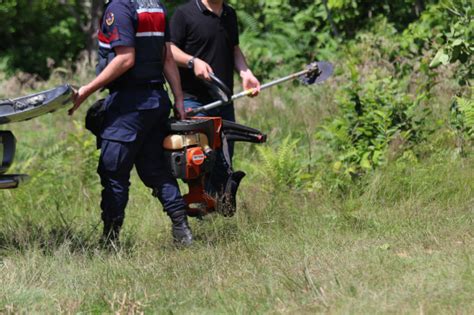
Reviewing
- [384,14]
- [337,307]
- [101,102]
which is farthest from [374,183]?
[384,14]

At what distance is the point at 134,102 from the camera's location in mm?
6812

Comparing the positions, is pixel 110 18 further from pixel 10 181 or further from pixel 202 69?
pixel 10 181

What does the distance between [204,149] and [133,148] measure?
1.70 ft

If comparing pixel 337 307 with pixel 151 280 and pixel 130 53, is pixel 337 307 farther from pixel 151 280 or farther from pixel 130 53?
pixel 130 53

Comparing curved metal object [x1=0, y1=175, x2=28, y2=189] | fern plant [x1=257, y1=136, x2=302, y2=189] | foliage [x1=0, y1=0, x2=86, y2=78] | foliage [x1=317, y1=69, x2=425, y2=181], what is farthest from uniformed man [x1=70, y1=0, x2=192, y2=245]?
foliage [x1=0, y1=0, x2=86, y2=78]

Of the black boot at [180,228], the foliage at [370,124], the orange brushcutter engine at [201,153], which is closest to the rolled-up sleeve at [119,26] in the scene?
the orange brushcutter engine at [201,153]

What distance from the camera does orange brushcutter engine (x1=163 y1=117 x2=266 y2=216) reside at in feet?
22.9

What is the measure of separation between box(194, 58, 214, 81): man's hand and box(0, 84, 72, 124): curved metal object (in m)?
1.45

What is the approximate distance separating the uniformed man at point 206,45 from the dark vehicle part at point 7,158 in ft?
5.58

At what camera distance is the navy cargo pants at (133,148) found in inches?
268

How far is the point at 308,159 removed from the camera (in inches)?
371

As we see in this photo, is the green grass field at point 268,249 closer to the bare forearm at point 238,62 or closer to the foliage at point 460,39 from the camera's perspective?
the foliage at point 460,39

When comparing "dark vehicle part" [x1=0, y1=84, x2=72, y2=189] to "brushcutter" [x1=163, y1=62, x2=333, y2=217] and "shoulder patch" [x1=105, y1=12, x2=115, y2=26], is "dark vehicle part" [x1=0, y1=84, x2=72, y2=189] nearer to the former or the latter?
"shoulder patch" [x1=105, y1=12, x2=115, y2=26]

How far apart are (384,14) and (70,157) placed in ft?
15.4
